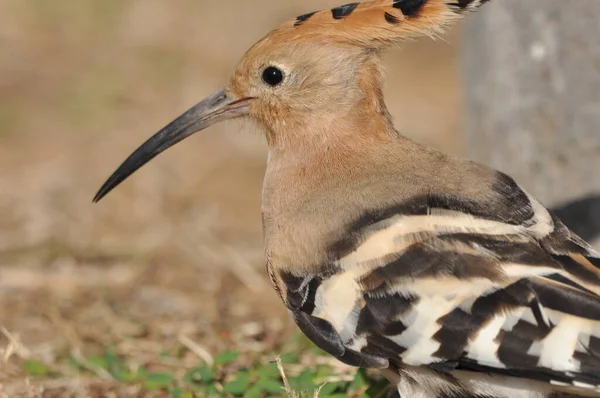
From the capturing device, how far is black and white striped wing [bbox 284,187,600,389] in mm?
2090

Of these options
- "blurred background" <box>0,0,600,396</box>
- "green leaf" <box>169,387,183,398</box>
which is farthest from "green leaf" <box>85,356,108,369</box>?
"green leaf" <box>169,387,183,398</box>

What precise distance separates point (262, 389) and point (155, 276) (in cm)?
158

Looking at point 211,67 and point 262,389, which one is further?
point 211,67

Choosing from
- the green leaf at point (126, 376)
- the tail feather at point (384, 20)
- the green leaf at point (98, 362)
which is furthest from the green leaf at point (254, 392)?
the tail feather at point (384, 20)

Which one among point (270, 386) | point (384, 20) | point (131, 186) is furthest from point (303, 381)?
point (131, 186)

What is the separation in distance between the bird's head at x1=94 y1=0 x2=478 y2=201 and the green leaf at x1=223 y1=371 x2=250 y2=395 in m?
0.62

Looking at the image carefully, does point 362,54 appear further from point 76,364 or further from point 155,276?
point 155,276

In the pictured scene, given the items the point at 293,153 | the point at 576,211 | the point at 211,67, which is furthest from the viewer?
the point at 211,67

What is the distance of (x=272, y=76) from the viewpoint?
280 cm

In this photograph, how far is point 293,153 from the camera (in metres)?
2.77

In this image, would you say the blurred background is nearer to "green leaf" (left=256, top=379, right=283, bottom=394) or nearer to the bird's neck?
the bird's neck

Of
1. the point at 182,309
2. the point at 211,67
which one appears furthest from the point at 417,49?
the point at 182,309

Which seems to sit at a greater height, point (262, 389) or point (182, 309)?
point (262, 389)

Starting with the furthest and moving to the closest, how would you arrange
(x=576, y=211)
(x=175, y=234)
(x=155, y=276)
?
(x=175, y=234)
(x=155, y=276)
(x=576, y=211)
